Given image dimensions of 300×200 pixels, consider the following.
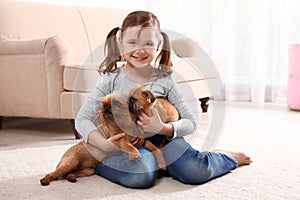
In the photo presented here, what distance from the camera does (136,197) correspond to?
1.39m

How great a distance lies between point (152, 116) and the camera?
142cm

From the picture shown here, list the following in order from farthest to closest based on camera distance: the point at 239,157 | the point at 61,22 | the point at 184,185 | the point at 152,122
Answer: the point at 61,22, the point at 239,157, the point at 184,185, the point at 152,122

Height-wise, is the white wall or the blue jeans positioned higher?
the white wall

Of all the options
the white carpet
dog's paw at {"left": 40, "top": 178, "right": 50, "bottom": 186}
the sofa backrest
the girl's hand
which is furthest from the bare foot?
the sofa backrest

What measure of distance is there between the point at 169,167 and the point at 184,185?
3.3 inches

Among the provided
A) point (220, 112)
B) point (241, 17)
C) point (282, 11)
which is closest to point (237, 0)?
point (241, 17)

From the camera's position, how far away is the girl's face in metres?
1.46

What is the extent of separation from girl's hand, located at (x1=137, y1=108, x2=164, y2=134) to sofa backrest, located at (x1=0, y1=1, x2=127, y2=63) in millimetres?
1590

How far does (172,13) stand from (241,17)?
67 cm

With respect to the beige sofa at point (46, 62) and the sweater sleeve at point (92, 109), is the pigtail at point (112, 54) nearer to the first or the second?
the sweater sleeve at point (92, 109)

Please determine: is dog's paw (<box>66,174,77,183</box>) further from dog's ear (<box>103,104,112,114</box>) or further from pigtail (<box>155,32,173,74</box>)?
pigtail (<box>155,32,173,74</box>)

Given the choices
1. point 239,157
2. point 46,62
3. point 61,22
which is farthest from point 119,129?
point 61,22

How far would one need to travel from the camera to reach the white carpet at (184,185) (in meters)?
1.41

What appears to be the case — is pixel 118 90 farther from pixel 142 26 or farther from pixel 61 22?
pixel 61 22
